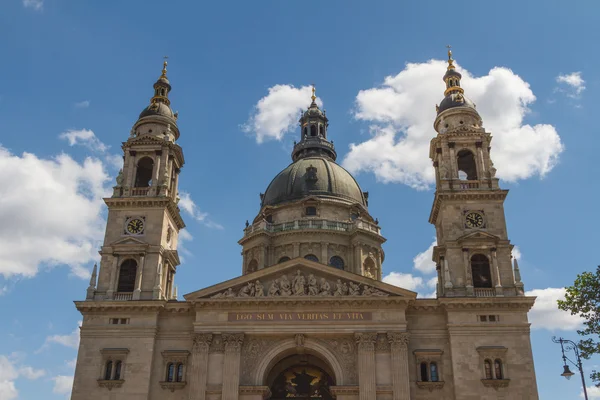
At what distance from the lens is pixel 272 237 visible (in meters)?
55.5

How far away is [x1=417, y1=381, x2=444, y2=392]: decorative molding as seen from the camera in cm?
3753

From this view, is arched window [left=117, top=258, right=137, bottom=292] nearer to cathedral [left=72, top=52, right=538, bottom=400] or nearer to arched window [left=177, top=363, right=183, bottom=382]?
cathedral [left=72, top=52, right=538, bottom=400]

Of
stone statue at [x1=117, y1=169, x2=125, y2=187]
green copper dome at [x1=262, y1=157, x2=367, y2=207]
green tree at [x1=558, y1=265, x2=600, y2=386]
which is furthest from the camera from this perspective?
green copper dome at [x1=262, y1=157, x2=367, y2=207]

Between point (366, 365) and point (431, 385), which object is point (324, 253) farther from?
point (431, 385)

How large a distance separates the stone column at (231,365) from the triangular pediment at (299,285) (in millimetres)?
2548

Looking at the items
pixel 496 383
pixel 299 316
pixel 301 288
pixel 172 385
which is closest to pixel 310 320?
pixel 299 316

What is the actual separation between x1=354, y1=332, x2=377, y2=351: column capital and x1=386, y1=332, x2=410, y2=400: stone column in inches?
39.4

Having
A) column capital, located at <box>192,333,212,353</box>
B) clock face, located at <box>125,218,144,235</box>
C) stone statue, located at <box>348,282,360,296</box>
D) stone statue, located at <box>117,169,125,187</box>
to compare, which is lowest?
column capital, located at <box>192,333,212,353</box>

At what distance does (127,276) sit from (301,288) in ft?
38.2

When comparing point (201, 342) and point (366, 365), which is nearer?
point (366, 365)

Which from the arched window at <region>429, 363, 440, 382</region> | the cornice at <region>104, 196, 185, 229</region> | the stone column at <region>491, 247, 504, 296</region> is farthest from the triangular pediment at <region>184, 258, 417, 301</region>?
the cornice at <region>104, 196, 185, 229</region>

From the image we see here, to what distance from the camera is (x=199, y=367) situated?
3794cm

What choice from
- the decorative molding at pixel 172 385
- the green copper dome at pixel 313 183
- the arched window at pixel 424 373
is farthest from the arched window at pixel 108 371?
the green copper dome at pixel 313 183

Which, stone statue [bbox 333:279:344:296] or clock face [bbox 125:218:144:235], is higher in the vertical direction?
clock face [bbox 125:218:144:235]
